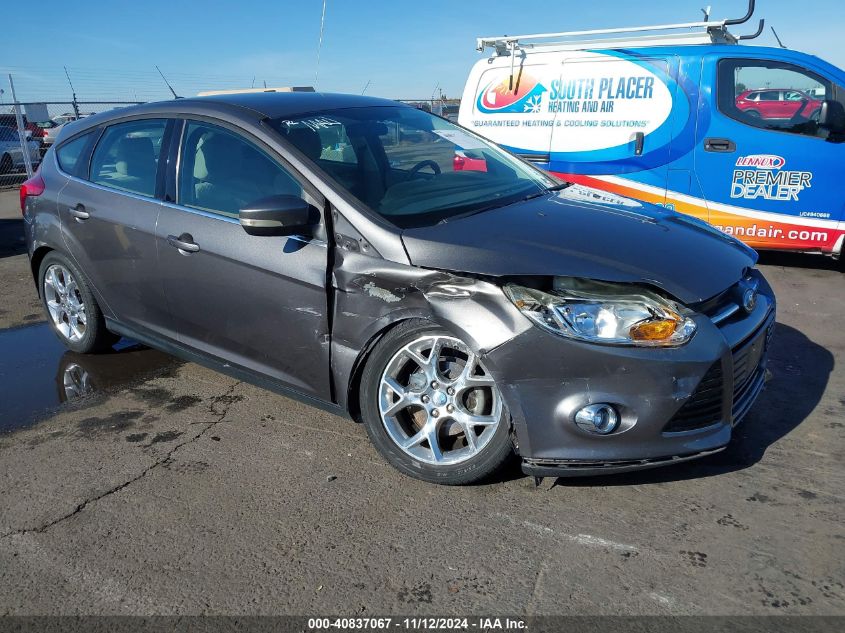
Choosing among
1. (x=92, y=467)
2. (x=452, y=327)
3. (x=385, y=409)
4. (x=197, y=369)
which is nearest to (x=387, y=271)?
(x=452, y=327)

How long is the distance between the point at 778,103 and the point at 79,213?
227 inches

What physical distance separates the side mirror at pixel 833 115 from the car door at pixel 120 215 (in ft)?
17.1

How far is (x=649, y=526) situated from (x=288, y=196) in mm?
2057

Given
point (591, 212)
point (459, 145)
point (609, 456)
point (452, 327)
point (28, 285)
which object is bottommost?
point (28, 285)

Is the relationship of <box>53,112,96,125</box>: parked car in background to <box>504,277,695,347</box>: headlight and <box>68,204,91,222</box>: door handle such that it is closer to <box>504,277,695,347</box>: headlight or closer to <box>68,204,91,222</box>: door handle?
<box>68,204,91,222</box>: door handle

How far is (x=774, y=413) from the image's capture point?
3.69m

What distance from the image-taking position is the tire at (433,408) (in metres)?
2.95

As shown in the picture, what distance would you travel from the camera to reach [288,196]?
10.7 ft

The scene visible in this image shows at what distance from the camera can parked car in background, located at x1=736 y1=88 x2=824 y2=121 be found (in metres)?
6.33

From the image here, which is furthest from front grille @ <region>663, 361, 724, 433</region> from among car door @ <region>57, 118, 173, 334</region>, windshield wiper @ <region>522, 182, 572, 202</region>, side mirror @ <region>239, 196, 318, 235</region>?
car door @ <region>57, 118, 173, 334</region>

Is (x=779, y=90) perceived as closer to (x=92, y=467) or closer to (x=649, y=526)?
(x=649, y=526)

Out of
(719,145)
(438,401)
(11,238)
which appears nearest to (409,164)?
(438,401)

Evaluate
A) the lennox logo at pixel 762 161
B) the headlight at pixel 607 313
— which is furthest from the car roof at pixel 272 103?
the lennox logo at pixel 762 161

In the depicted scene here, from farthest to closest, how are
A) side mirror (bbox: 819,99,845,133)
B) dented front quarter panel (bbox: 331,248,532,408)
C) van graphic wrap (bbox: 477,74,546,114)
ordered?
van graphic wrap (bbox: 477,74,546,114) < side mirror (bbox: 819,99,845,133) < dented front quarter panel (bbox: 331,248,532,408)
